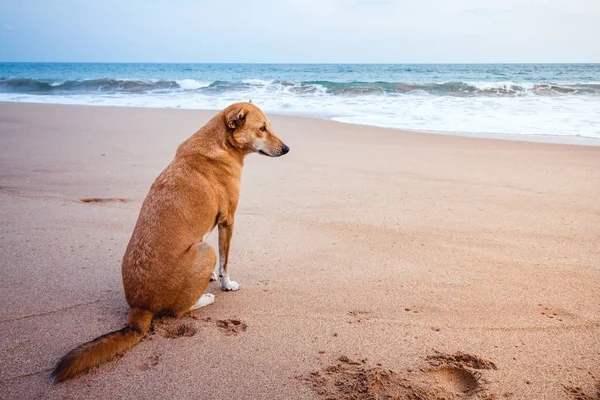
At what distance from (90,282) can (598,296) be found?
166 inches

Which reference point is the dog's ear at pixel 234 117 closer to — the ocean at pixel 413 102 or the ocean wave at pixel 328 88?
the ocean at pixel 413 102

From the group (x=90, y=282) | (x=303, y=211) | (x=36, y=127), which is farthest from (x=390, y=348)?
(x=36, y=127)

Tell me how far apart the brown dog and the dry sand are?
0.38 feet

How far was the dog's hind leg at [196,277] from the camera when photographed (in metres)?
3.33

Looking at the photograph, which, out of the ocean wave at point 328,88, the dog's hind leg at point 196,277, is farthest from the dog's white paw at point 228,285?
the ocean wave at point 328,88

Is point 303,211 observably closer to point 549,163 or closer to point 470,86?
point 549,163

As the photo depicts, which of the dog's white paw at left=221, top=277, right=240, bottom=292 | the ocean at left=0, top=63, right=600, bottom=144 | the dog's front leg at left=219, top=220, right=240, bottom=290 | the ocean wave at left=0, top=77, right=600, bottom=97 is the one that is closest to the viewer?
the dog's front leg at left=219, top=220, right=240, bottom=290

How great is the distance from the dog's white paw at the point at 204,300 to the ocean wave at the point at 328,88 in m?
23.4

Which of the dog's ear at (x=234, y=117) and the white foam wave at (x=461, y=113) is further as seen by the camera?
the white foam wave at (x=461, y=113)

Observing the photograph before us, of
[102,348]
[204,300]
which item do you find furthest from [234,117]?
[102,348]

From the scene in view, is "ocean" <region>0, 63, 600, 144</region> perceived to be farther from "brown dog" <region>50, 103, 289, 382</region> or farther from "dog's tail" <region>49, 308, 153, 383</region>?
"dog's tail" <region>49, 308, 153, 383</region>

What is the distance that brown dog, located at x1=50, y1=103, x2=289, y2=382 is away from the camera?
302 centimetres

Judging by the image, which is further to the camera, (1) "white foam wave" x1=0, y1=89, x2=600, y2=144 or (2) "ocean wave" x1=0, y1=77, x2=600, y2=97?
(2) "ocean wave" x1=0, y1=77, x2=600, y2=97

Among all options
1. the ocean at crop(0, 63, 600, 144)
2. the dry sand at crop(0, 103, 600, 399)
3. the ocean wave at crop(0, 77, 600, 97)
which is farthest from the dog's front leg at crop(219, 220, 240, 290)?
the ocean wave at crop(0, 77, 600, 97)
